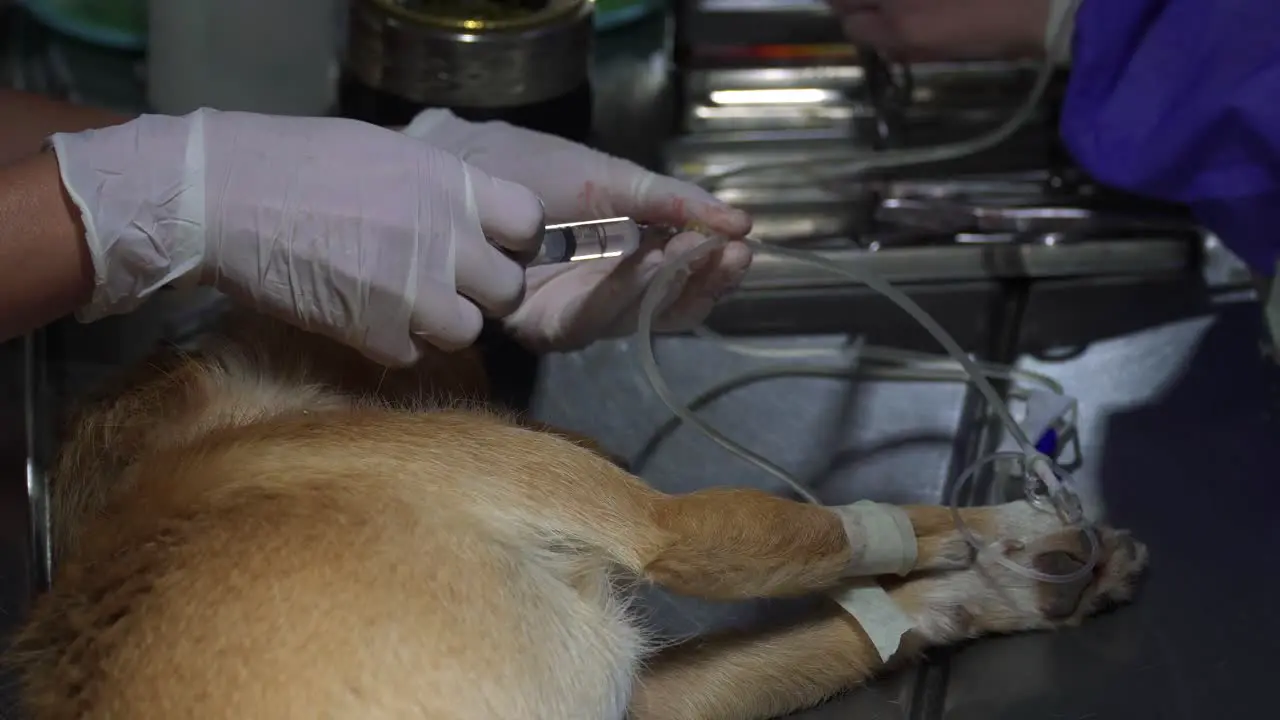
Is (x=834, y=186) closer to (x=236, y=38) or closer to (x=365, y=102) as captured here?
(x=365, y=102)

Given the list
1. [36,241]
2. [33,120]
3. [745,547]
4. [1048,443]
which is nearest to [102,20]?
[33,120]

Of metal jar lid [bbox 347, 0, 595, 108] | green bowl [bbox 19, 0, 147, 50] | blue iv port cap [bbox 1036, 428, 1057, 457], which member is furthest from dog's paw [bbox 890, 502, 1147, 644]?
green bowl [bbox 19, 0, 147, 50]

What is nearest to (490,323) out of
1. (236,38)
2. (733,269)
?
(733,269)

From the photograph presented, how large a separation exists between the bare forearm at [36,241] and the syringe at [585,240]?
1.23 feet

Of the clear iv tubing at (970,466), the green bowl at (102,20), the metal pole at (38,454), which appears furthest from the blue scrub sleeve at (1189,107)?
the green bowl at (102,20)

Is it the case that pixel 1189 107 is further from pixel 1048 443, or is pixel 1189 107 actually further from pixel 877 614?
pixel 877 614

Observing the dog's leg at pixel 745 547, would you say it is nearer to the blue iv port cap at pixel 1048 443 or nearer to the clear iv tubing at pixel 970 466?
the clear iv tubing at pixel 970 466

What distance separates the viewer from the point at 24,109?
1.27 metres

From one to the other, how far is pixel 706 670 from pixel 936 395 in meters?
0.43

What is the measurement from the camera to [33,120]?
4.16 feet

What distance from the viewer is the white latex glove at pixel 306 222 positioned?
1.00m

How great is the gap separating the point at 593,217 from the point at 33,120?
556 millimetres

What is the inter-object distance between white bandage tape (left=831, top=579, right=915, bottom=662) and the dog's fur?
0.6 inches

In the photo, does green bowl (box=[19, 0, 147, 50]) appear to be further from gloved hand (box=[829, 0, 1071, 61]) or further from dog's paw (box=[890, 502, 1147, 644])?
dog's paw (box=[890, 502, 1147, 644])
